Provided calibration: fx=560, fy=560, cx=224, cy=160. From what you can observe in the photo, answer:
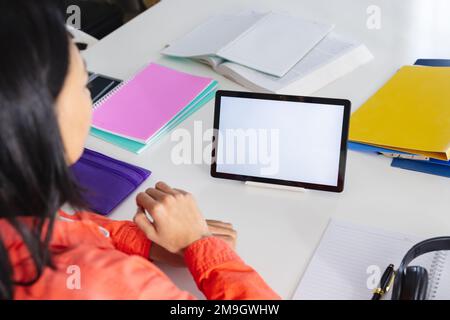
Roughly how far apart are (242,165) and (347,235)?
24 centimetres

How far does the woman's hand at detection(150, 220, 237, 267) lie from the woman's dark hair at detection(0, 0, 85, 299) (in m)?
0.27

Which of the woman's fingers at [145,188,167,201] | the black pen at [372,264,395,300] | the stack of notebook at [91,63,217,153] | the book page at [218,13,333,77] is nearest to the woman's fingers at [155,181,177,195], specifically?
the woman's fingers at [145,188,167,201]

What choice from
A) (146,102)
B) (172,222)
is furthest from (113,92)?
(172,222)

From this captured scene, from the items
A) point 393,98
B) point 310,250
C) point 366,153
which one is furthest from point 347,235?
point 393,98

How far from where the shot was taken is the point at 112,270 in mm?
672

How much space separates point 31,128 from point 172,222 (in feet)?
1.15

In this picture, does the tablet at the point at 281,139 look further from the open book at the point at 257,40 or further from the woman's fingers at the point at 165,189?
the open book at the point at 257,40

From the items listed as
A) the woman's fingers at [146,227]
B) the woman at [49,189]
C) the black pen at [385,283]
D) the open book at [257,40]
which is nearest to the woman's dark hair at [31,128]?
the woman at [49,189]

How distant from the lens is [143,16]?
1648mm

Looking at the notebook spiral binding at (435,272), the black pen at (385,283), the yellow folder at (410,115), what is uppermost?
the yellow folder at (410,115)

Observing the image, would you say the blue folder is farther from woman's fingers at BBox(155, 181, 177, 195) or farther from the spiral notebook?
woman's fingers at BBox(155, 181, 177, 195)

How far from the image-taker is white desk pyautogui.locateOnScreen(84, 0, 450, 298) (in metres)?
0.93

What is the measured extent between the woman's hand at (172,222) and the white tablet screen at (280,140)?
18 centimetres

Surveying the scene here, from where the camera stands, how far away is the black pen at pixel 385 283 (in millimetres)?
819
